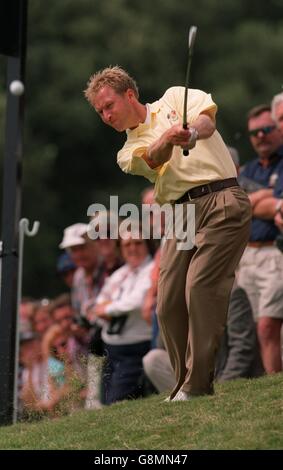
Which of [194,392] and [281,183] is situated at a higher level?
[281,183]

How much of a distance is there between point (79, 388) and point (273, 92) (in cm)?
2119

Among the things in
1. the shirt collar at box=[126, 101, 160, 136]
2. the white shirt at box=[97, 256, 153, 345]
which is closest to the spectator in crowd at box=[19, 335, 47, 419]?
the white shirt at box=[97, 256, 153, 345]

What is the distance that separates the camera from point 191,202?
32.1 feet

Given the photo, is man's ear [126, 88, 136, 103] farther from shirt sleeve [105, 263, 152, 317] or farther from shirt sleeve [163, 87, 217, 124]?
shirt sleeve [105, 263, 152, 317]

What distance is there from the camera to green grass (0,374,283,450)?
8.45 metres

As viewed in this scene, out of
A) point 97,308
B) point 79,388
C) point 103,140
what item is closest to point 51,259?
point 103,140

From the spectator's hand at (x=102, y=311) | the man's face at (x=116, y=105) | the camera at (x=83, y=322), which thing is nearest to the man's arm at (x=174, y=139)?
the man's face at (x=116, y=105)

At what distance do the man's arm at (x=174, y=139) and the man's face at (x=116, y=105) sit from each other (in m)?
0.37

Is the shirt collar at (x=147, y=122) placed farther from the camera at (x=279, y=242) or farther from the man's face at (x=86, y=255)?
the man's face at (x=86, y=255)

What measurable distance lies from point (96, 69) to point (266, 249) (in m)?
21.0

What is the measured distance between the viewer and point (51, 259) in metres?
30.8

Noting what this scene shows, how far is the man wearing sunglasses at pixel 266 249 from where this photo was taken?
11.8 m

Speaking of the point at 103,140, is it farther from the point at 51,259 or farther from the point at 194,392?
the point at 194,392

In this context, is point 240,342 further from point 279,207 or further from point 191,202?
point 191,202
